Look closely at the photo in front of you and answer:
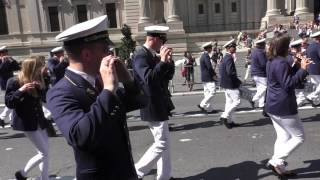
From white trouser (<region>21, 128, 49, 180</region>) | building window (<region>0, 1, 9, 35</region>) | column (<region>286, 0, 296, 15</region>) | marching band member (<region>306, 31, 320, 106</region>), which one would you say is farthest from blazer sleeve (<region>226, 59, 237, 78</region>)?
building window (<region>0, 1, 9, 35</region>)

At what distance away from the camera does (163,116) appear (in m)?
5.54

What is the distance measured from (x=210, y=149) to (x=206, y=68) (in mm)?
4093

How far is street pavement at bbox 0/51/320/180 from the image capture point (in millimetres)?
6199

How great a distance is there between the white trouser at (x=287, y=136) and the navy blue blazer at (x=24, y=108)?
10.7ft

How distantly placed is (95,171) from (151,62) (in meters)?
2.77

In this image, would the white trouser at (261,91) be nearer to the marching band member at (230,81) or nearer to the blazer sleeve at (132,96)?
the marching band member at (230,81)

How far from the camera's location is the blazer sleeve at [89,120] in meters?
2.42

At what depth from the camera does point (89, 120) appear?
7.93 ft

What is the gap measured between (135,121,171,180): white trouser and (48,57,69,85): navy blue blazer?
18.5ft

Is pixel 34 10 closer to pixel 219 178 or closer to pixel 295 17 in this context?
pixel 295 17

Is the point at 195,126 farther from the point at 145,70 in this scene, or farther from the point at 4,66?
the point at 4,66

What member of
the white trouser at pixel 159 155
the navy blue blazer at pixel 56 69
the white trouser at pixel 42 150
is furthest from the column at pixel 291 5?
the white trouser at pixel 42 150

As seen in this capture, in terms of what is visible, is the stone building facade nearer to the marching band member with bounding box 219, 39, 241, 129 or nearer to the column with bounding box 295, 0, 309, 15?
the column with bounding box 295, 0, 309, 15

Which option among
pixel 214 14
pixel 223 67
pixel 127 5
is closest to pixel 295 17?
pixel 214 14
